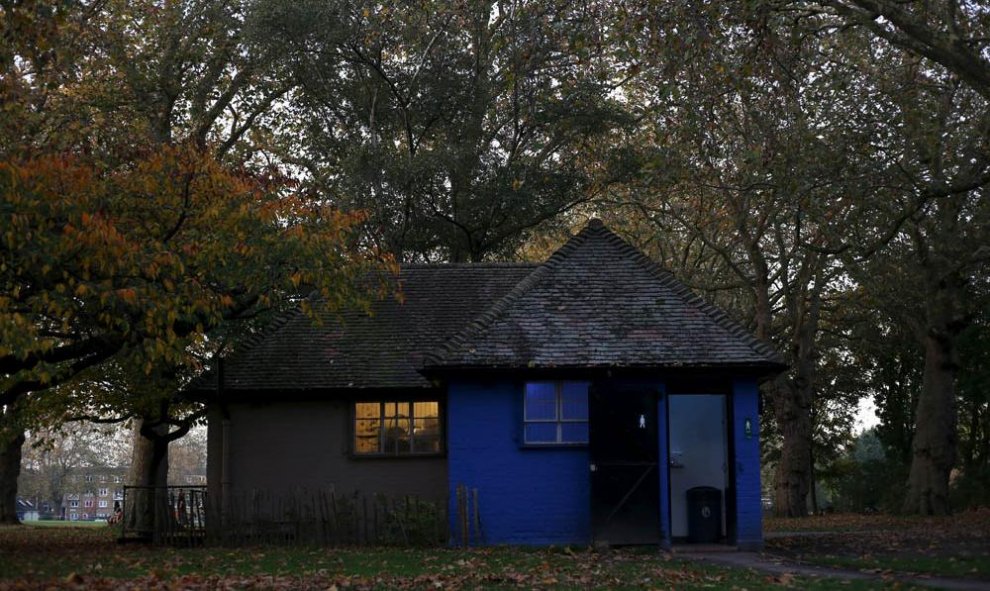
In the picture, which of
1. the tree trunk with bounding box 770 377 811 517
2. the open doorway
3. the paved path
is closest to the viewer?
the paved path

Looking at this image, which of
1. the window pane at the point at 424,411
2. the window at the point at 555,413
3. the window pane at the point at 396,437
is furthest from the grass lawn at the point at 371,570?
the window pane at the point at 424,411

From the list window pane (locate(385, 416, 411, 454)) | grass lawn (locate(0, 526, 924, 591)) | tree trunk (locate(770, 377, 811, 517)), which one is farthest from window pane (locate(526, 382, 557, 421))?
tree trunk (locate(770, 377, 811, 517))

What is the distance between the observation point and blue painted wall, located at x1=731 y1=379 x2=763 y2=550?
66.8ft

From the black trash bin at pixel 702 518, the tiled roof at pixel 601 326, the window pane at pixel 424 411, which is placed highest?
the tiled roof at pixel 601 326

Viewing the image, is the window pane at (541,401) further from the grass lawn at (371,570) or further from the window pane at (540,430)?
the grass lawn at (371,570)

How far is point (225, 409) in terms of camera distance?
23.9m

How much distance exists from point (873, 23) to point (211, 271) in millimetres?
11745

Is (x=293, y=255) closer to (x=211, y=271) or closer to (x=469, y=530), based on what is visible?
(x=211, y=271)

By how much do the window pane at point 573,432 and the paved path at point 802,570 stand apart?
283cm

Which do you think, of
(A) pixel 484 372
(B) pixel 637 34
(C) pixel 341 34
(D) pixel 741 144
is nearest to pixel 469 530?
(A) pixel 484 372

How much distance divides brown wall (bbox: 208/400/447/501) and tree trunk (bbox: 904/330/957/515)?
1557 cm

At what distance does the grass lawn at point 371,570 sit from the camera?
13352mm

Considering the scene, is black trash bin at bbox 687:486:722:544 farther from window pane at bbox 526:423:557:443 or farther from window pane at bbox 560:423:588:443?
window pane at bbox 526:423:557:443

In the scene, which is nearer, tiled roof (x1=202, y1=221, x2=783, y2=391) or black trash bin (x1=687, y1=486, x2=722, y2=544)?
tiled roof (x1=202, y1=221, x2=783, y2=391)
